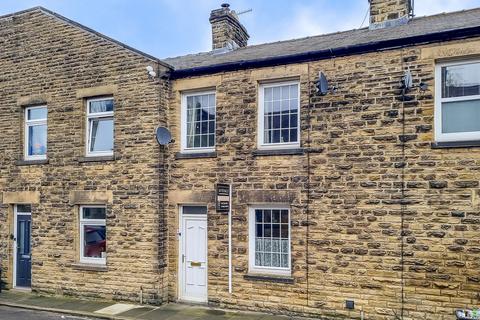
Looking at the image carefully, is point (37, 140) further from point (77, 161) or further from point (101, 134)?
point (101, 134)

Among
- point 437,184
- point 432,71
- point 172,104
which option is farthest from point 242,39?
point 437,184

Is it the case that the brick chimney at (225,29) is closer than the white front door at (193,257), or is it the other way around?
the white front door at (193,257)

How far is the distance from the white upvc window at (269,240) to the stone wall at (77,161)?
2381 millimetres

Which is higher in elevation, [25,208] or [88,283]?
[25,208]

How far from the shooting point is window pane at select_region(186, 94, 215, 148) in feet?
35.8

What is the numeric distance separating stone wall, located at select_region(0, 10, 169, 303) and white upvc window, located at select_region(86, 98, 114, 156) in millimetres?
217

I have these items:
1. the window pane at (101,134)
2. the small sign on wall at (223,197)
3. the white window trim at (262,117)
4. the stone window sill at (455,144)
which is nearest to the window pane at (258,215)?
the small sign on wall at (223,197)

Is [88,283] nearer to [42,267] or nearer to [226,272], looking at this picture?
[42,267]

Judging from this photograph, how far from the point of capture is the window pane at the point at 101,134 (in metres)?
11.6

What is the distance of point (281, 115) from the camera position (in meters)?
10.1

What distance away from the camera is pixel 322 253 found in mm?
9297

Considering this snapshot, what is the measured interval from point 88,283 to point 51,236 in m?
1.75

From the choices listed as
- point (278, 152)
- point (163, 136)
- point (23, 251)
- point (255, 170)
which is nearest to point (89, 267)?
point (23, 251)

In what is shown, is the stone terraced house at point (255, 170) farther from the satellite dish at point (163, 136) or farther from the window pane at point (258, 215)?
the satellite dish at point (163, 136)
